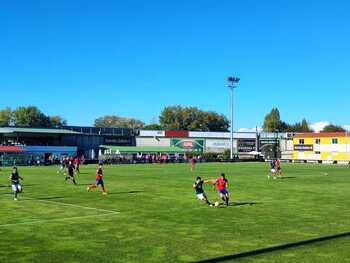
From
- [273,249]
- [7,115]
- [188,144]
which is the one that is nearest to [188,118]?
[188,144]

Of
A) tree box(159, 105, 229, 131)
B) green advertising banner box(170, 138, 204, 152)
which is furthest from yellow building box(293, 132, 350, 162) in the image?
tree box(159, 105, 229, 131)

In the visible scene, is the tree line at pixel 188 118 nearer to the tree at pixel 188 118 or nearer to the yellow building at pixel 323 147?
the tree at pixel 188 118

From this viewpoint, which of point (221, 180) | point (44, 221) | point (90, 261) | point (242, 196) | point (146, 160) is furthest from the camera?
point (146, 160)

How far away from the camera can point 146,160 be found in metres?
109

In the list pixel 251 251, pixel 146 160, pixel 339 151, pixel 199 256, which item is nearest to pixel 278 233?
pixel 251 251

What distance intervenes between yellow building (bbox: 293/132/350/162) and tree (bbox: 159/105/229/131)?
185ft

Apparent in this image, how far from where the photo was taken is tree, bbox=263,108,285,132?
190 metres

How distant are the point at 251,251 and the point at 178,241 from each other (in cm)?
269

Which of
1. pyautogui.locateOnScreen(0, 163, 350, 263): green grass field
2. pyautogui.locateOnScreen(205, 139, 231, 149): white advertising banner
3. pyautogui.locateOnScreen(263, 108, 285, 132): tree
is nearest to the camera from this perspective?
pyautogui.locateOnScreen(0, 163, 350, 263): green grass field

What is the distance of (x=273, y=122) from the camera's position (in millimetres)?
190625

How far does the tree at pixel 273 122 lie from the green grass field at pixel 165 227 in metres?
158

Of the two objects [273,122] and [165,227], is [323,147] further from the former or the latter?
[165,227]

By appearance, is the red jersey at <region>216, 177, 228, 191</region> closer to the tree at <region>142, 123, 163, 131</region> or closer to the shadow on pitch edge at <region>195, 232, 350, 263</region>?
the shadow on pitch edge at <region>195, 232, 350, 263</region>

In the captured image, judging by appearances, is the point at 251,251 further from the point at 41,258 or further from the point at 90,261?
the point at 41,258
